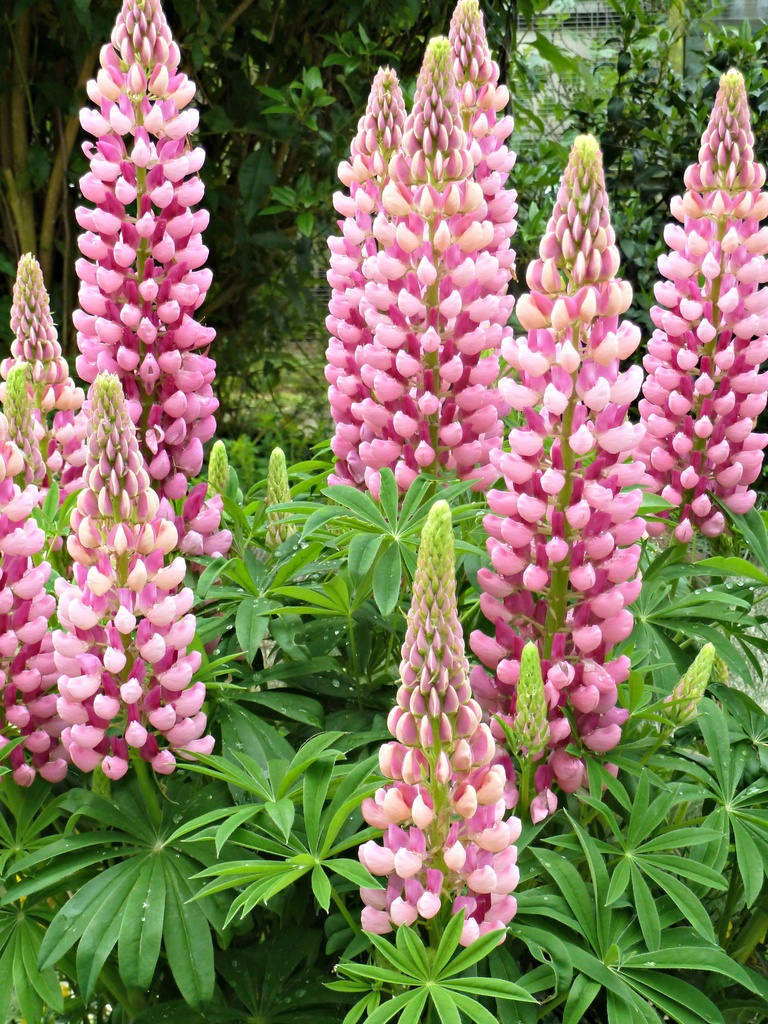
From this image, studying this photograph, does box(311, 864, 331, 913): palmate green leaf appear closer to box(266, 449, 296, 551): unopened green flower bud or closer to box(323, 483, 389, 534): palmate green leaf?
box(323, 483, 389, 534): palmate green leaf

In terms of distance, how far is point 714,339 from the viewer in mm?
1808

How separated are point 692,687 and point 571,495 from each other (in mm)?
275

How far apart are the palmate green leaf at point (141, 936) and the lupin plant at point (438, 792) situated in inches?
10.2

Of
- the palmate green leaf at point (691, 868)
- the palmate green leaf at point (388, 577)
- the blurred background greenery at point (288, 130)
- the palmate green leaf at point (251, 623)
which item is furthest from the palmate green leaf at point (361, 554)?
the blurred background greenery at point (288, 130)

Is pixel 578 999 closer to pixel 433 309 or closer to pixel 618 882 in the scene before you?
pixel 618 882

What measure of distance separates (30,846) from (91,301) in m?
0.74

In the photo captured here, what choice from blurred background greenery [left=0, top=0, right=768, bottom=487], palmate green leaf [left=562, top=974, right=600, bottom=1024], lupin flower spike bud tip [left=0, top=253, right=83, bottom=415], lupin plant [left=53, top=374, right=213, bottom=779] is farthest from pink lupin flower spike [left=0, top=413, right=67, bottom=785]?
blurred background greenery [left=0, top=0, right=768, bottom=487]

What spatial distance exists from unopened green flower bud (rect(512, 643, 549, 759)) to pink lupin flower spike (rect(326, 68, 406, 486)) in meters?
0.65

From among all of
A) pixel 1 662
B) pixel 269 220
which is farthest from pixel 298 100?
pixel 1 662

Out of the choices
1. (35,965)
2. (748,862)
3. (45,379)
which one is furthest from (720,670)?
(45,379)

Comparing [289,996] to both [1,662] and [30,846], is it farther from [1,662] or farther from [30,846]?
[1,662]

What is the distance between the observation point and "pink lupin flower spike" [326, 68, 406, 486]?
1.74m

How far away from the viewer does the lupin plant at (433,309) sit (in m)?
1.54

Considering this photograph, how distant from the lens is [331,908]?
1.47m
